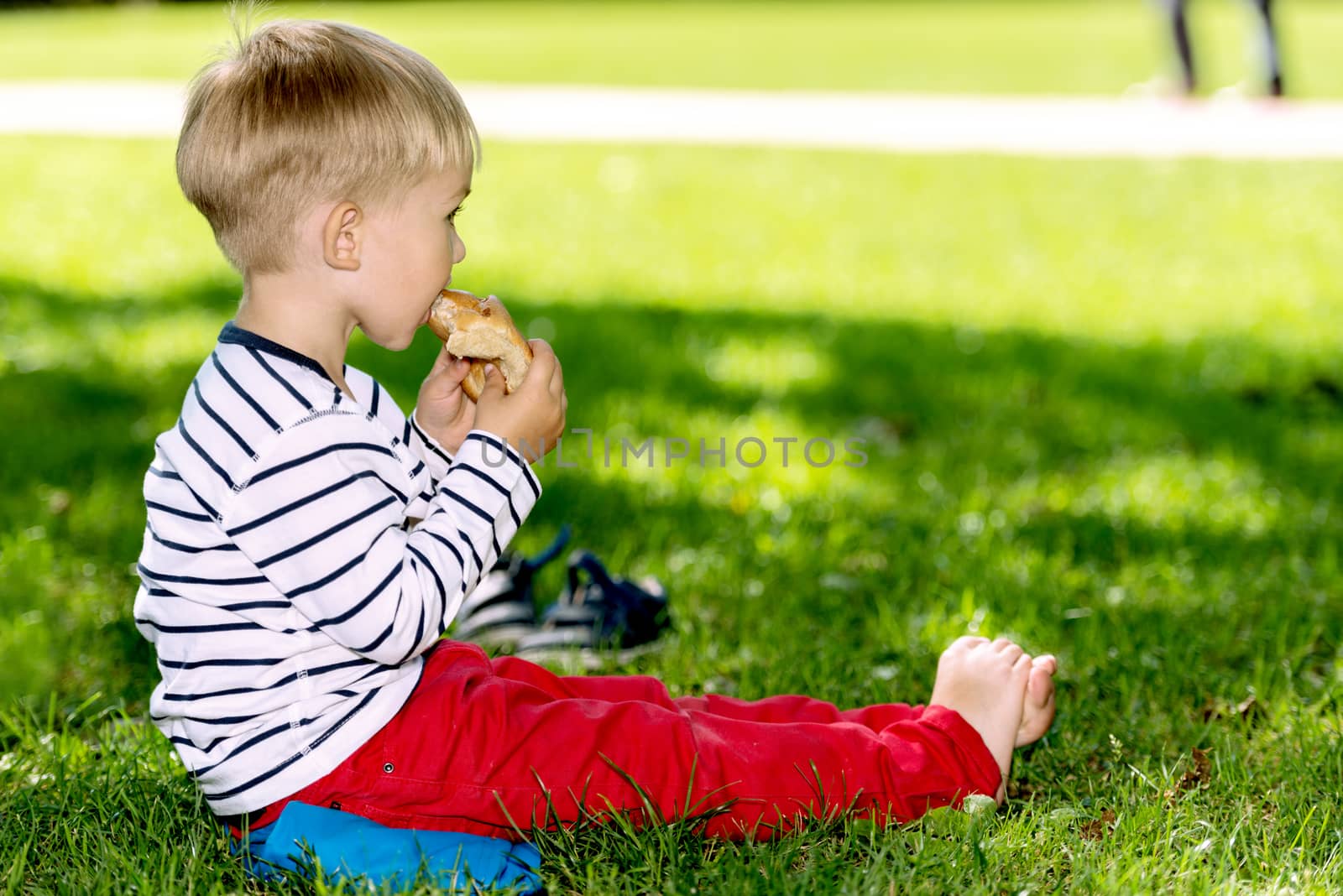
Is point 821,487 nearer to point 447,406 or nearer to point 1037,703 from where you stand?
point 1037,703

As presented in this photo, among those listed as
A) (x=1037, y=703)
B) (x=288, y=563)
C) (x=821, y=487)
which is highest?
(x=288, y=563)

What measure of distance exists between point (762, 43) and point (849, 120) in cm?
875

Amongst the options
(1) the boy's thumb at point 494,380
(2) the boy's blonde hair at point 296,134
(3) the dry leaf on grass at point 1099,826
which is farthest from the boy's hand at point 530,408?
(3) the dry leaf on grass at point 1099,826

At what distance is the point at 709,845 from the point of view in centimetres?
212

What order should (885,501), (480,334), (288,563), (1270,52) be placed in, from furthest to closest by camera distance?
(1270,52) < (885,501) < (480,334) < (288,563)

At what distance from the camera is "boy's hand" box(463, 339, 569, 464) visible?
207 cm

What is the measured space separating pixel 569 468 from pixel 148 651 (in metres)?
1.25

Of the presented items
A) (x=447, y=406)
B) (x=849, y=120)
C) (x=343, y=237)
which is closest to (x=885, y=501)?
(x=447, y=406)

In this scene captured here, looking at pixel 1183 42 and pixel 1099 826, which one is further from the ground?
pixel 1183 42

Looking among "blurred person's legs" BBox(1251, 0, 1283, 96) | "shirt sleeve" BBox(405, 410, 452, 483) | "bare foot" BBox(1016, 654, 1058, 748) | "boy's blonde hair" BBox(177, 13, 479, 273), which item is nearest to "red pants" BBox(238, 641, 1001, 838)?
"bare foot" BBox(1016, 654, 1058, 748)

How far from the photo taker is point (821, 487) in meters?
3.68

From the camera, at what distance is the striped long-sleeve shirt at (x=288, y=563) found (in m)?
1.87

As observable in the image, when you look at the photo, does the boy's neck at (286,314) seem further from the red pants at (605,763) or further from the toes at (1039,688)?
the toes at (1039,688)

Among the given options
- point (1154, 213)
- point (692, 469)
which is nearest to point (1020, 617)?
point (692, 469)
